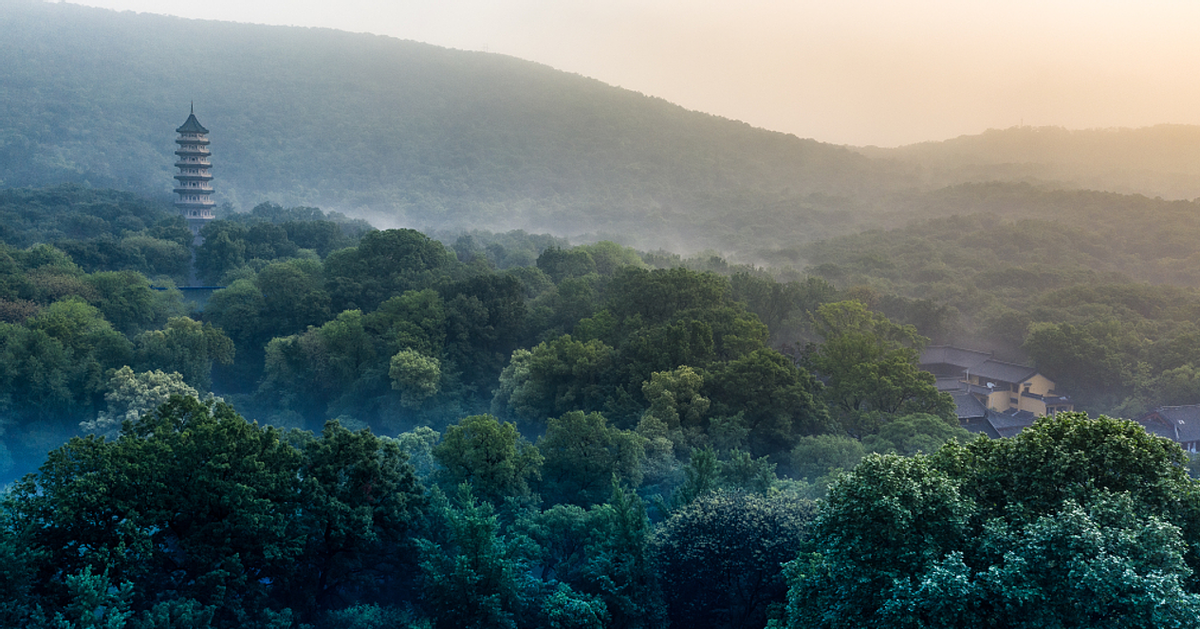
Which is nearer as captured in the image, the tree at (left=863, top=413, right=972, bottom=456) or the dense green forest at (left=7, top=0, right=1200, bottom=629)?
the dense green forest at (left=7, top=0, right=1200, bottom=629)

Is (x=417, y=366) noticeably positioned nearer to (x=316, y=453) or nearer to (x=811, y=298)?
(x=316, y=453)

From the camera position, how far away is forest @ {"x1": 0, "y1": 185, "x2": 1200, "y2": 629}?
10000 mm

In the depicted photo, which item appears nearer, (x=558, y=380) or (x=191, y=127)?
(x=558, y=380)

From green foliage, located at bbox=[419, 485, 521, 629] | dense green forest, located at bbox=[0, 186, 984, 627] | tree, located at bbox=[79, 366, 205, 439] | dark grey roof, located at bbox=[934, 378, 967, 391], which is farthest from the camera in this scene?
dark grey roof, located at bbox=[934, 378, 967, 391]

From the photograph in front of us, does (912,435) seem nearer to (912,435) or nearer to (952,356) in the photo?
(912,435)

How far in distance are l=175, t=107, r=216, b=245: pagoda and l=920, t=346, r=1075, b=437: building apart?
6041cm

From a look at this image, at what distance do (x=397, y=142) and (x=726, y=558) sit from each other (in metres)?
158

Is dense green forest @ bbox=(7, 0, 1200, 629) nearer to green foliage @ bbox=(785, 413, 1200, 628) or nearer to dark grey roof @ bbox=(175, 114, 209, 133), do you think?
→ green foliage @ bbox=(785, 413, 1200, 628)

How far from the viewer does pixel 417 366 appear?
3250 cm

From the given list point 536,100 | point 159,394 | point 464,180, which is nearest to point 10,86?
point 464,180

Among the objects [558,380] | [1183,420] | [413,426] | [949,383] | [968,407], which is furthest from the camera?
[949,383]

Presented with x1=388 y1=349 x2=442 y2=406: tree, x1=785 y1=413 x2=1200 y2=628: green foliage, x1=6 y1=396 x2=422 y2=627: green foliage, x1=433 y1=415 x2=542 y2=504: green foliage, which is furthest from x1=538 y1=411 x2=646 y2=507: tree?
x1=388 y1=349 x2=442 y2=406: tree

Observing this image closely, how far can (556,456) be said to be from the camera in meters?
22.0

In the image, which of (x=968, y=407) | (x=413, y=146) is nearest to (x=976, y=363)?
(x=968, y=407)
